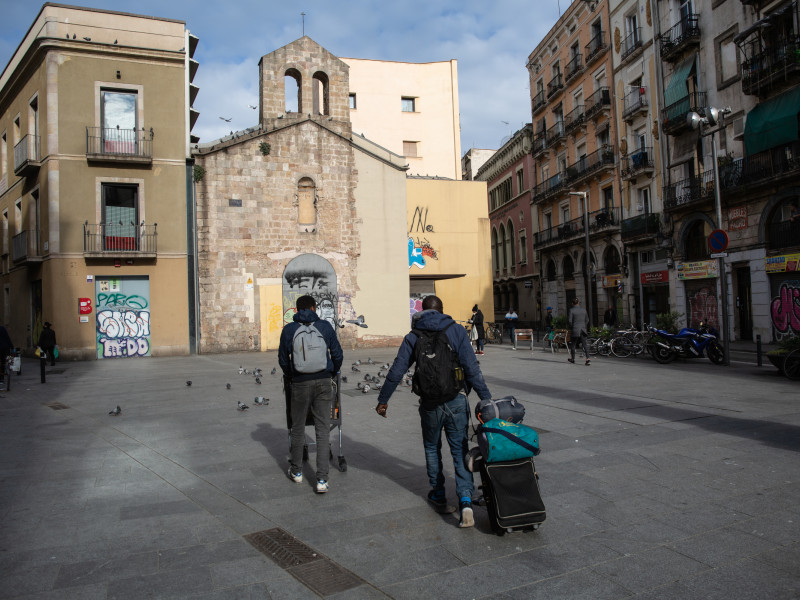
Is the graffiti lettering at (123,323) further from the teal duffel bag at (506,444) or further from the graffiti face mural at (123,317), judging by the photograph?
the teal duffel bag at (506,444)

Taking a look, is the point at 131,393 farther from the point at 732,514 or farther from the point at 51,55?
the point at 51,55

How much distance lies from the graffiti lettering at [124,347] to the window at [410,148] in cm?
2104

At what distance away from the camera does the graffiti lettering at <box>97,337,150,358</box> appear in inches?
848

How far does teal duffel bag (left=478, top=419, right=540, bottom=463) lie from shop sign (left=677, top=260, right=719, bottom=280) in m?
24.5

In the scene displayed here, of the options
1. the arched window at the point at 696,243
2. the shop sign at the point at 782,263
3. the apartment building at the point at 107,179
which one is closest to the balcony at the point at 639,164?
the arched window at the point at 696,243

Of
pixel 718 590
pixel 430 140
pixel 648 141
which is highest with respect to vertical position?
pixel 430 140

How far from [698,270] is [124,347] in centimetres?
2418

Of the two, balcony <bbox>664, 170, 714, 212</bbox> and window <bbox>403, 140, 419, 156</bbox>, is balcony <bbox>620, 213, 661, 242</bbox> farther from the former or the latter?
window <bbox>403, 140, 419, 156</bbox>

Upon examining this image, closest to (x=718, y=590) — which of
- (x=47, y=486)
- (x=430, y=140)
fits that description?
(x=47, y=486)

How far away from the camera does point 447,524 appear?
455 cm

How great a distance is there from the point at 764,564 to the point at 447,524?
208 cm

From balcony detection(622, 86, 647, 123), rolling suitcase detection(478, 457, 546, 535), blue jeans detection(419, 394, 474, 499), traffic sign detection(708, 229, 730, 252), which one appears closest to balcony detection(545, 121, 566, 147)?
balcony detection(622, 86, 647, 123)

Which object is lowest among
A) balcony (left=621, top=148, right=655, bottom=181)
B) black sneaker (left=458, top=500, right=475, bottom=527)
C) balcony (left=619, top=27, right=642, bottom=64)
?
black sneaker (left=458, top=500, right=475, bottom=527)

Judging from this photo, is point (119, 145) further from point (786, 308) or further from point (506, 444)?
point (786, 308)
